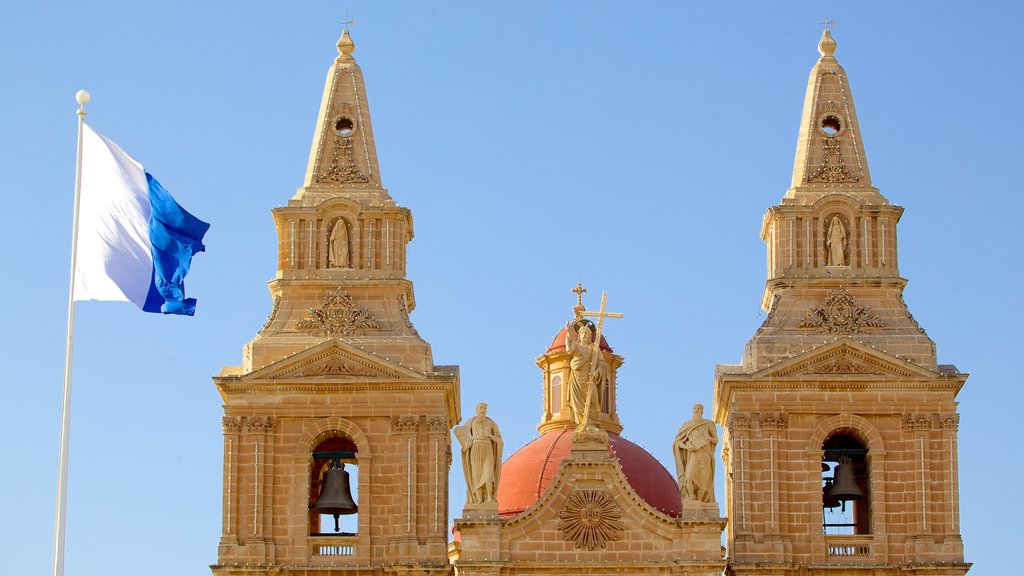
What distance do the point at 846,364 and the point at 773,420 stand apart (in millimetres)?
2086

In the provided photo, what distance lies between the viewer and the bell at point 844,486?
6203 cm

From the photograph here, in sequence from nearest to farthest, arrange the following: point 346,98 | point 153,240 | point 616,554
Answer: point 153,240, point 616,554, point 346,98

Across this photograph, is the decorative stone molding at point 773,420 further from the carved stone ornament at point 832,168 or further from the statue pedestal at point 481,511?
the statue pedestal at point 481,511

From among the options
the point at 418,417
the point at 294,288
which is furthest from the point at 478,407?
the point at 294,288

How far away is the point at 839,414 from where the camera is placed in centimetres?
6147

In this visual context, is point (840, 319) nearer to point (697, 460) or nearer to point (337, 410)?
point (697, 460)

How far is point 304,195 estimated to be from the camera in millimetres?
63844

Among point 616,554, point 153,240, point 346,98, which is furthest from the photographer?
point 346,98

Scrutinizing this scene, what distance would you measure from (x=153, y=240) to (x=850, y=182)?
19775 millimetres

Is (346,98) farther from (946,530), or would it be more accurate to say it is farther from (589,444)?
(946,530)

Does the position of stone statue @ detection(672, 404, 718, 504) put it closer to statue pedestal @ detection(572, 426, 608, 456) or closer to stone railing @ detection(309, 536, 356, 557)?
statue pedestal @ detection(572, 426, 608, 456)

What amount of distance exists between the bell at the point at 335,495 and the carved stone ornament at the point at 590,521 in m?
5.00

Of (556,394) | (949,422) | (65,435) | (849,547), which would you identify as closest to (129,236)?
(65,435)

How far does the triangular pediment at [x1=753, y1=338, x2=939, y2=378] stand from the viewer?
61375mm
